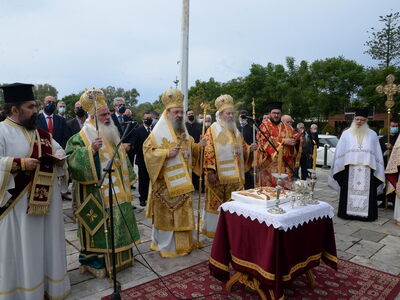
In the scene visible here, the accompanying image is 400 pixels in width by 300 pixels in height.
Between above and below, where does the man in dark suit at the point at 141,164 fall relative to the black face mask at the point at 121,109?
below

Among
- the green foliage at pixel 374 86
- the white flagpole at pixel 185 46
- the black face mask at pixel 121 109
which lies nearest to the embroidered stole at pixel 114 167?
the black face mask at pixel 121 109

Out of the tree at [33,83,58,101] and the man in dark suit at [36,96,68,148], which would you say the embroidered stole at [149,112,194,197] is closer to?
the man in dark suit at [36,96,68,148]

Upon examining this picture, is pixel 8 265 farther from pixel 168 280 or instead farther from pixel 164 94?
pixel 164 94

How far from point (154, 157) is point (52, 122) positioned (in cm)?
389

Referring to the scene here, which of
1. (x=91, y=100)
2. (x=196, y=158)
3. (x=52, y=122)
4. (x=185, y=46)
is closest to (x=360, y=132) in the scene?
(x=196, y=158)

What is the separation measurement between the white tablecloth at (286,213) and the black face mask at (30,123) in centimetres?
220

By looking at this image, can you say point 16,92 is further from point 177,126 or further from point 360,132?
point 360,132

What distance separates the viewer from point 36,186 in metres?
3.27

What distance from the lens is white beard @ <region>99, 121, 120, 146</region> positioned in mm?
4168

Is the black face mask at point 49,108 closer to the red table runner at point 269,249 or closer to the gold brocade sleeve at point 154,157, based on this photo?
the gold brocade sleeve at point 154,157

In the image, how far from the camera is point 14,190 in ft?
10.6

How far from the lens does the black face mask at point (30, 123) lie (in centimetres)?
332

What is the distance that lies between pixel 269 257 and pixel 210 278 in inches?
49.0

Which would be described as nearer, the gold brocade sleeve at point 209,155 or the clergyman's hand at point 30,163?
the clergyman's hand at point 30,163
